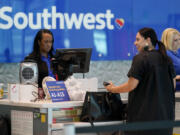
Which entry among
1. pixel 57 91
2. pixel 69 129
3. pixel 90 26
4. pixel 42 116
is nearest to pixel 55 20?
pixel 90 26

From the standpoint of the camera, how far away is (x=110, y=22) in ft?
19.4

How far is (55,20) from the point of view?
554 centimetres

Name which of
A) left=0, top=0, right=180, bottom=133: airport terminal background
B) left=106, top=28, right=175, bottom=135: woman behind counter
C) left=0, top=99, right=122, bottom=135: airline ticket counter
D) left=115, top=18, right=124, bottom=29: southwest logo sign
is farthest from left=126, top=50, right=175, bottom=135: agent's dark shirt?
left=115, top=18, right=124, bottom=29: southwest logo sign

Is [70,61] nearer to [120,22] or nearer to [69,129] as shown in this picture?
[120,22]

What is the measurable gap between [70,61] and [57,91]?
0.50m

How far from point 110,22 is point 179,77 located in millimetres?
1667

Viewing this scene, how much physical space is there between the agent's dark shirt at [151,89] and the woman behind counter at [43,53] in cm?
127

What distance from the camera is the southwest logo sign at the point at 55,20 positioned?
531 cm

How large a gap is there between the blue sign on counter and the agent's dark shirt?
0.68 metres

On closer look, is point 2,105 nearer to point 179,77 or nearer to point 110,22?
point 179,77

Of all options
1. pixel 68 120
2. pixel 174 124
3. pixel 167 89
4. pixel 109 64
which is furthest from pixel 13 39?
pixel 174 124

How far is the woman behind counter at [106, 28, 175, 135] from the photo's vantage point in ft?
11.6

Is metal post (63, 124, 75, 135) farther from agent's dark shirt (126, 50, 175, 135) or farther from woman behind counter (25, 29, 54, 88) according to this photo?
woman behind counter (25, 29, 54, 88)

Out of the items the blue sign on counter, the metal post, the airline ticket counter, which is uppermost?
the blue sign on counter
